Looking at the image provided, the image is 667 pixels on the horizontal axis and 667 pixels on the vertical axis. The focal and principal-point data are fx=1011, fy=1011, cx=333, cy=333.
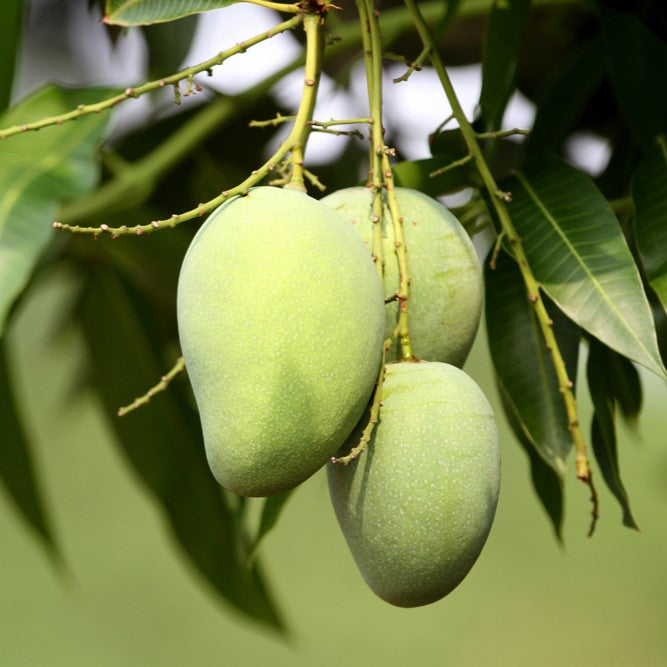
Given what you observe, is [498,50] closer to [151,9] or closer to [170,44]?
[151,9]

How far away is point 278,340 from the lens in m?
0.45

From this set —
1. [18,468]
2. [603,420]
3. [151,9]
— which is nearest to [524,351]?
[603,420]

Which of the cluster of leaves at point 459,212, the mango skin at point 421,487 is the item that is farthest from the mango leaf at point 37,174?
the mango skin at point 421,487

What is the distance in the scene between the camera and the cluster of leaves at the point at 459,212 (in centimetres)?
61

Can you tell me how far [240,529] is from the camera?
34.0 inches

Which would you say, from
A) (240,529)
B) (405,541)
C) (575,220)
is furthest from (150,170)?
(405,541)

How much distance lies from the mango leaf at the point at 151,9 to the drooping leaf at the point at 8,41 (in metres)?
0.32

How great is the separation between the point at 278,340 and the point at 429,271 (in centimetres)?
13

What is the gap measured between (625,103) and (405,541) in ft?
1.49

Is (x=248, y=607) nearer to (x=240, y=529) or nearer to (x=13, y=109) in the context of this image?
(x=240, y=529)

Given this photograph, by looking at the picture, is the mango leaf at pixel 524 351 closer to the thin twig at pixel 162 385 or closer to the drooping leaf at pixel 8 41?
the thin twig at pixel 162 385

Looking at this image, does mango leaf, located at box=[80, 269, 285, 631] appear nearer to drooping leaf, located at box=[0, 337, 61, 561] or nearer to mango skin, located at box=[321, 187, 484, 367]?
drooping leaf, located at box=[0, 337, 61, 561]

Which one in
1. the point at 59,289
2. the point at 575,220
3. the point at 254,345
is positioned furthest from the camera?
the point at 59,289

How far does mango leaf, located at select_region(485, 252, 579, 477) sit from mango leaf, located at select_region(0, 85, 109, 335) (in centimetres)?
29
